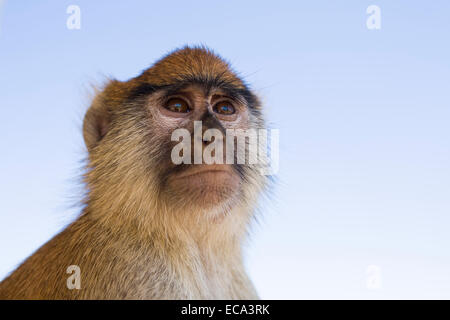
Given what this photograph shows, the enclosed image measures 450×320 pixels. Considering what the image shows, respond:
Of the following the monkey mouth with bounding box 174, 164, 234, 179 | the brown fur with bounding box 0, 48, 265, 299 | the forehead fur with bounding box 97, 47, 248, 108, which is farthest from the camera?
the forehead fur with bounding box 97, 47, 248, 108

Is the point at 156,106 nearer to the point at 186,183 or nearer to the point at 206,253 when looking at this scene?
the point at 186,183

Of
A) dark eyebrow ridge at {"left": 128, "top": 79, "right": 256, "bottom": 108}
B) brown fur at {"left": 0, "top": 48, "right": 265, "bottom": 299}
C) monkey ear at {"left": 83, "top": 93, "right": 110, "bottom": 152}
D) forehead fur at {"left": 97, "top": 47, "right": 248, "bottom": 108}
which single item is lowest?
brown fur at {"left": 0, "top": 48, "right": 265, "bottom": 299}

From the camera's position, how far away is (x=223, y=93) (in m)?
2.77

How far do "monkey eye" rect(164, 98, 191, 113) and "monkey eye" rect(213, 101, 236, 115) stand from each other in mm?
194

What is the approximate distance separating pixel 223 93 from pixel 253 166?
0.46 meters

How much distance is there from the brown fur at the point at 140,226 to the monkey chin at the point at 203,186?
0.02 m

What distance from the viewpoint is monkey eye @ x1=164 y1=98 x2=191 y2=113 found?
258cm

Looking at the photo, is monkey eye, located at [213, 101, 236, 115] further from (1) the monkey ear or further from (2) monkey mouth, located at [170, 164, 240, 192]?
(1) the monkey ear

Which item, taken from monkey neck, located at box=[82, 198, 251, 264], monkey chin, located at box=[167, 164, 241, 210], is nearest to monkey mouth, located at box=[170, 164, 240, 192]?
monkey chin, located at box=[167, 164, 241, 210]

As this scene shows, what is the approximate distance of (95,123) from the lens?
8.87ft

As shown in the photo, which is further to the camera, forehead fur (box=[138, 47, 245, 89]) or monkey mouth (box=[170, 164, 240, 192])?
forehead fur (box=[138, 47, 245, 89])

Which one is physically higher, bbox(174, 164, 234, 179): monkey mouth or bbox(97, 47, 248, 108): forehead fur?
bbox(97, 47, 248, 108): forehead fur

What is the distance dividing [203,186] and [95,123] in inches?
32.1
